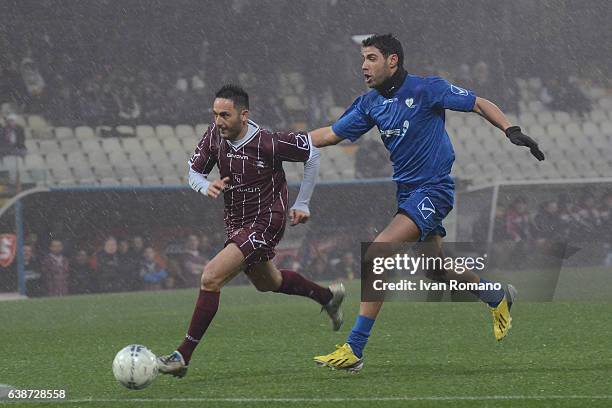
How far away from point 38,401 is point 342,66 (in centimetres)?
1499

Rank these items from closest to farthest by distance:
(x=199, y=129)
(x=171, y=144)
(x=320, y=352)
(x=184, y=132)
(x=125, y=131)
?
(x=320, y=352) → (x=171, y=144) → (x=125, y=131) → (x=184, y=132) → (x=199, y=129)

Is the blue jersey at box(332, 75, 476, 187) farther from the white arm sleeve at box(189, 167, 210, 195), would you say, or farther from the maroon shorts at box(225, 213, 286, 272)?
the white arm sleeve at box(189, 167, 210, 195)

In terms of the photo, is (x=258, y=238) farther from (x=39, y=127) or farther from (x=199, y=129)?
(x=199, y=129)

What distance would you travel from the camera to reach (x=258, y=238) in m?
7.23

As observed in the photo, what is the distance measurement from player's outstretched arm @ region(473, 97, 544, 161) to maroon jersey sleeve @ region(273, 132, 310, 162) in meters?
1.07

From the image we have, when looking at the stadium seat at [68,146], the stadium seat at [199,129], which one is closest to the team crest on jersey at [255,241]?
the stadium seat at [68,146]

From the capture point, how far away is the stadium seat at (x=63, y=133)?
1975 centimetres

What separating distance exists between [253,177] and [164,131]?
1318cm

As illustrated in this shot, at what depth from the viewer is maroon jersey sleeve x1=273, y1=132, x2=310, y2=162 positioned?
24.2 ft

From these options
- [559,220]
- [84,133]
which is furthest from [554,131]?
[84,133]

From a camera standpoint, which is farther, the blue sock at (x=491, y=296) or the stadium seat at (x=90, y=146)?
the stadium seat at (x=90, y=146)

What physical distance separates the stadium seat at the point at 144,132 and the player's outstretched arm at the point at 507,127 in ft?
44.2

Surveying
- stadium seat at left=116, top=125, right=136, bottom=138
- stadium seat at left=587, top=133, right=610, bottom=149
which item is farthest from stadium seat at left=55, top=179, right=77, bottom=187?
stadium seat at left=587, top=133, right=610, bottom=149

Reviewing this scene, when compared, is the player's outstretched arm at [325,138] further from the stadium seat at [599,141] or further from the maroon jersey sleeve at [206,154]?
the stadium seat at [599,141]
